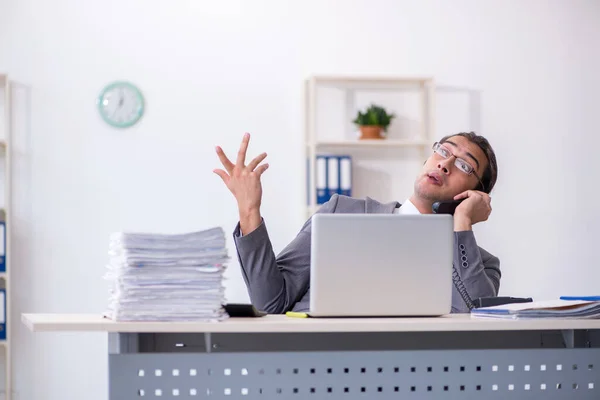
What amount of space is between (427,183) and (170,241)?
126 centimetres

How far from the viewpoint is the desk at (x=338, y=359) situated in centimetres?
176

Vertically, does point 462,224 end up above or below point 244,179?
below

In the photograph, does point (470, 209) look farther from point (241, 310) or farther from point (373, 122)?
point (373, 122)

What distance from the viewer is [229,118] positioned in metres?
4.75

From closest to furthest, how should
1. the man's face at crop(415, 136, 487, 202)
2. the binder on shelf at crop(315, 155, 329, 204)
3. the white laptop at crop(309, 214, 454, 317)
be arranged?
1. the white laptop at crop(309, 214, 454, 317)
2. the man's face at crop(415, 136, 487, 202)
3. the binder on shelf at crop(315, 155, 329, 204)

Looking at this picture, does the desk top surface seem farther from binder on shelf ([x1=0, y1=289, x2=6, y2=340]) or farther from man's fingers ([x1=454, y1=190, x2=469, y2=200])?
binder on shelf ([x1=0, y1=289, x2=6, y2=340])

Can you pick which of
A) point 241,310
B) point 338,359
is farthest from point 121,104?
point 338,359

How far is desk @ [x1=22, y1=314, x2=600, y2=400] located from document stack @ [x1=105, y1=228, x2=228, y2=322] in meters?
0.05

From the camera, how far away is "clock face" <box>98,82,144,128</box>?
4652mm

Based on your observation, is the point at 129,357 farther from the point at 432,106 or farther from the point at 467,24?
the point at 467,24

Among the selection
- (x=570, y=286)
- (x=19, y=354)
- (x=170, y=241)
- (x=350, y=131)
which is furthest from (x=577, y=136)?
(x=170, y=241)

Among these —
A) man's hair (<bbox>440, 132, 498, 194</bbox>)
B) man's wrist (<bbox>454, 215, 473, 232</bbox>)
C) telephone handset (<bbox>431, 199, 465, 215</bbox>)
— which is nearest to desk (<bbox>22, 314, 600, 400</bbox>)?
man's wrist (<bbox>454, 215, 473, 232</bbox>)

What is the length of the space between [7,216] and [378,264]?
302cm

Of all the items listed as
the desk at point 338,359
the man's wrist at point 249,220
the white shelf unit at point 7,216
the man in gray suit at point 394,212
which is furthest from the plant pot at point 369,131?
the desk at point 338,359
